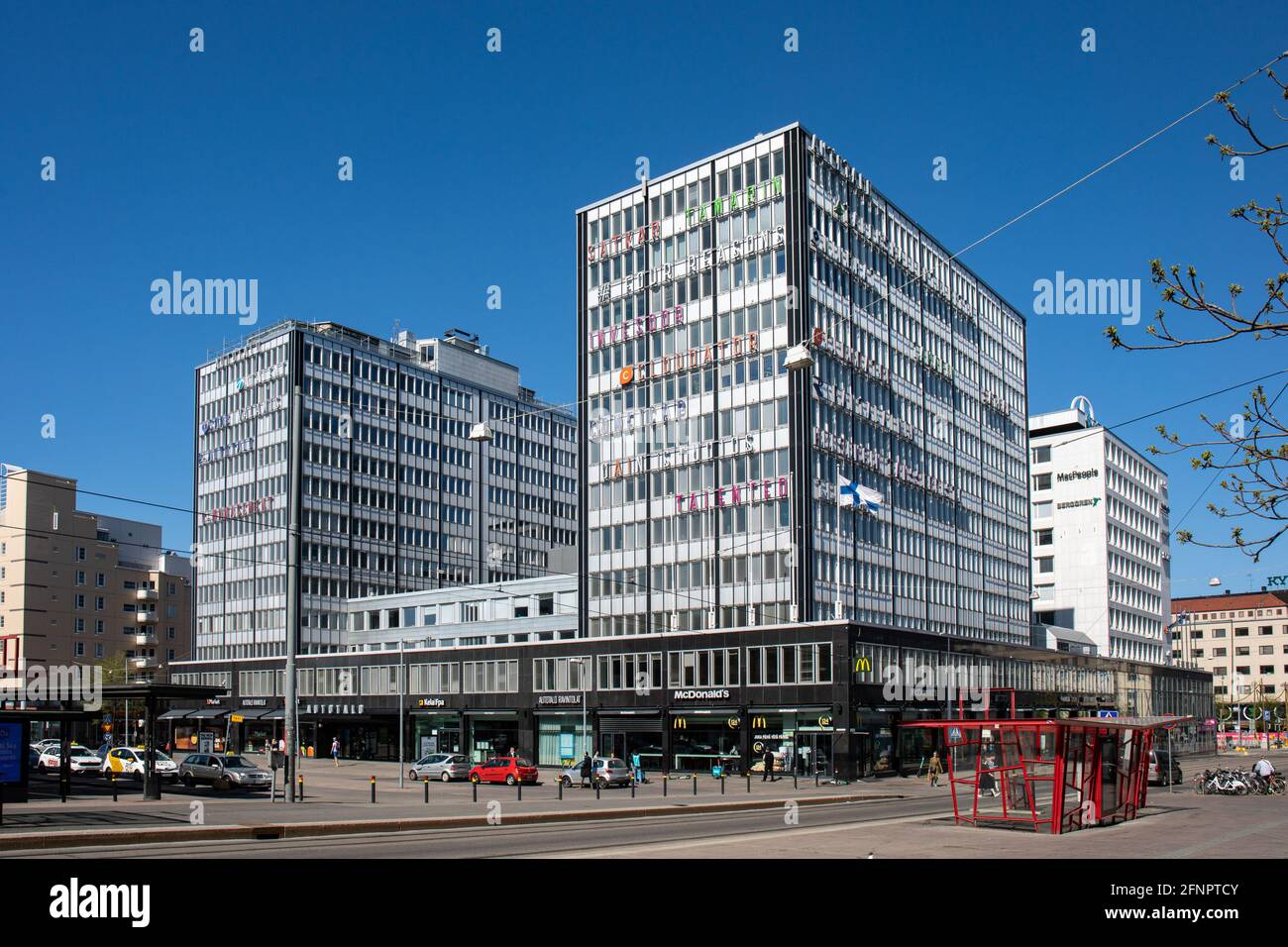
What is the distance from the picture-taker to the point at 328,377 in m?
119

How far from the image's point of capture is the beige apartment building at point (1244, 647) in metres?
191

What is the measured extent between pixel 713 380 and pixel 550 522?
66568 mm

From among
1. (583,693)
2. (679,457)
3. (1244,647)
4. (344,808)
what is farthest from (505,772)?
(1244,647)

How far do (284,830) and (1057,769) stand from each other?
18.2m

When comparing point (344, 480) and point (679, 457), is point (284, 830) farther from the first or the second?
point (344, 480)

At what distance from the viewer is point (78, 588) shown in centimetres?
12756

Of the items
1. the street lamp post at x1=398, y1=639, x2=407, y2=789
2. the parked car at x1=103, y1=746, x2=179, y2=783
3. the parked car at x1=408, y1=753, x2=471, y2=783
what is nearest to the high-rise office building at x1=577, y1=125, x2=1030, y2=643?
the street lamp post at x1=398, y1=639, x2=407, y2=789

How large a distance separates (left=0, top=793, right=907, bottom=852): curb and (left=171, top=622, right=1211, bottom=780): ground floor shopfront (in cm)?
2741

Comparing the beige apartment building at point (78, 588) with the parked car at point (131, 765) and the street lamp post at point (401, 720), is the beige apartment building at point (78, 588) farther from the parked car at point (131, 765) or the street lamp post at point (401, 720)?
the parked car at point (131, 765)

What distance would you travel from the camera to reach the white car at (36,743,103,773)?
216 ft

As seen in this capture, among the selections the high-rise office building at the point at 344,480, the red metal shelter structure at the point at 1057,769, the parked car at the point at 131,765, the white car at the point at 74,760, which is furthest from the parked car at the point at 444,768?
the high-rise office building at the point at 344,480

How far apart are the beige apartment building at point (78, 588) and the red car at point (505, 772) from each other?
219 feet
